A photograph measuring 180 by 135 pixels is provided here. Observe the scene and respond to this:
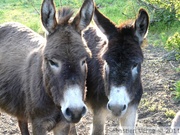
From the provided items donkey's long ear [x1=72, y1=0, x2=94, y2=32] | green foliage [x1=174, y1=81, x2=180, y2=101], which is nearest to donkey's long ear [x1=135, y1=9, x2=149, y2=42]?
donkey's long ear [x1=72, y1=0, x2=94, y2=32]

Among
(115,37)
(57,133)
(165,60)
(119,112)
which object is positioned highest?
(115,37)

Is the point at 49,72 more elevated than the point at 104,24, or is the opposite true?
the point at 104,24

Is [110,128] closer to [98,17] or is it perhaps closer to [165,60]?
[98,17]

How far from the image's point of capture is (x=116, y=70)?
186 inches

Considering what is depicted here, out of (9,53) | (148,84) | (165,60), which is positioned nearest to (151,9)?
(165,60)

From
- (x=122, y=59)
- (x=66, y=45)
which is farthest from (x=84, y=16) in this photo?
(x=122, y=59)

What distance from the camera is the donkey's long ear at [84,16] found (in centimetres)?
482

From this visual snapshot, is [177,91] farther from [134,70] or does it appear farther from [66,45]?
[66,45]

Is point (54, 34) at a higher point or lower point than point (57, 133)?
higher

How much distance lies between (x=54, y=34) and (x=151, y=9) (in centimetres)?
738

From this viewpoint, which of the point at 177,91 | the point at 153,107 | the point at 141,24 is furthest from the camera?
the point at 177,91

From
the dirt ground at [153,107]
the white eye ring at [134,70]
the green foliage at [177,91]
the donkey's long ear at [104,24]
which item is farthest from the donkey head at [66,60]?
the green foliage at [177,91]

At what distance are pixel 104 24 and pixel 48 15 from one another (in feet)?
2.51

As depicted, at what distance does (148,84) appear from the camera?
7.93m
